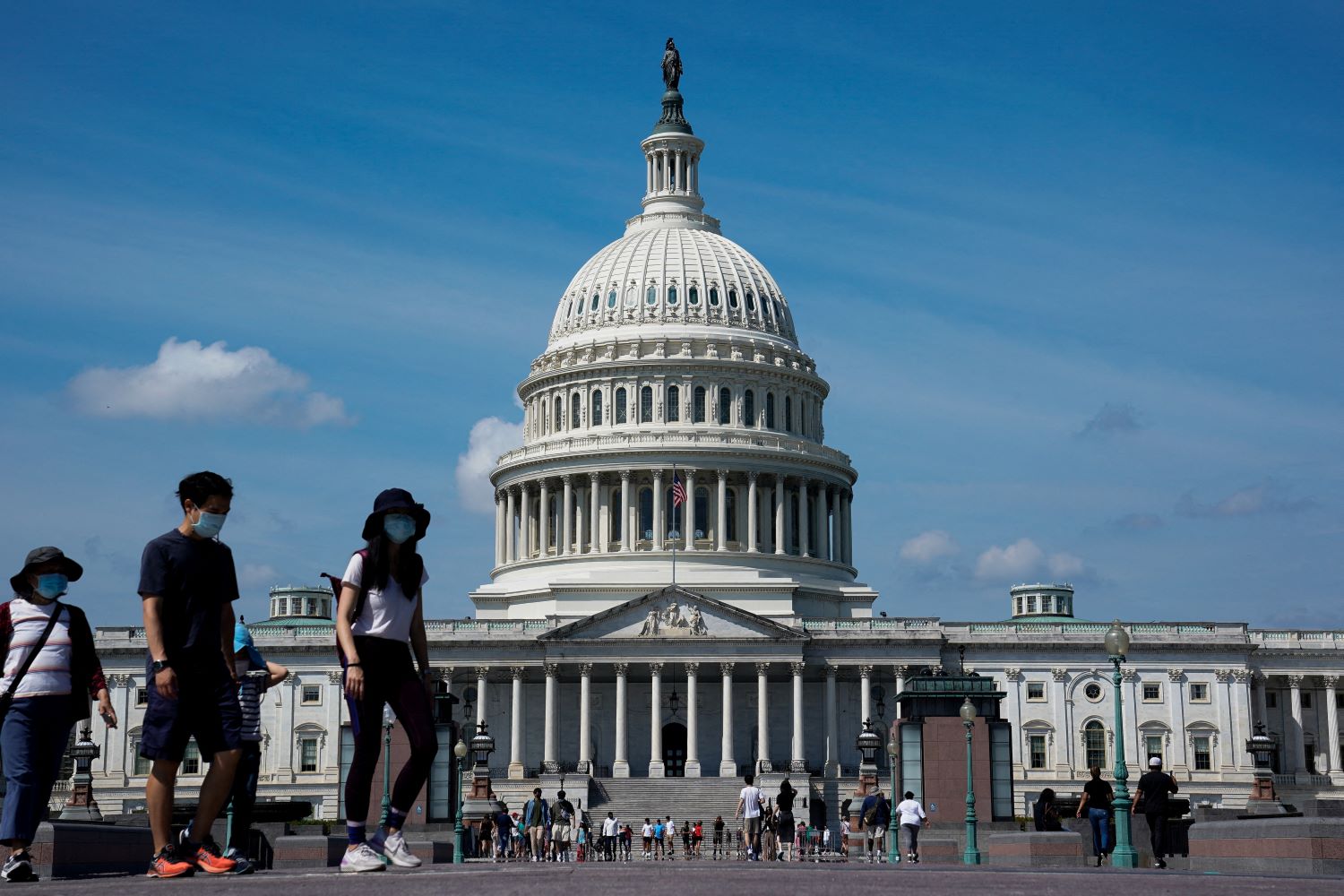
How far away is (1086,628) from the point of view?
116 metres

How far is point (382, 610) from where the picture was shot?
64.5ft

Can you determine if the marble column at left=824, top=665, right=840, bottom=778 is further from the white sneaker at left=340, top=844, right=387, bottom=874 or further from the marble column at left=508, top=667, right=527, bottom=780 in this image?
the white sneaker at left=340, top=844, right=387, bottom=874

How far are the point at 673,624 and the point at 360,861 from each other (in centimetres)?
9019

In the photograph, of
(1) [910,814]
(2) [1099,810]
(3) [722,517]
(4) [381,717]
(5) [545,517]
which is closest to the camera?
(4) [381,717]

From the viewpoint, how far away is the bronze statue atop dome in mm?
146250

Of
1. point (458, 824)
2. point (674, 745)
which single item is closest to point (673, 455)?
point (674, 745)

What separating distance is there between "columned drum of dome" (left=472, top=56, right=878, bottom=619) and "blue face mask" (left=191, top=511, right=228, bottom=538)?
96505 mm

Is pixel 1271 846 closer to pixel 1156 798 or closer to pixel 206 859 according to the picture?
pixel 1156 798

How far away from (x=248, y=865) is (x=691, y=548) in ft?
328

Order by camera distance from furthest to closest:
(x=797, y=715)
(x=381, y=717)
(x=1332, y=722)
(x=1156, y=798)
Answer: (x=1332, y=722) → (x=797, y=715) → (x=1156, y=798) → (x=381, y=717)

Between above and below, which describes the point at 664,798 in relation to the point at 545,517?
below

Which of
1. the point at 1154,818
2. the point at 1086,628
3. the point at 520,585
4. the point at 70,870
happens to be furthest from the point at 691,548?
the point at 70,870

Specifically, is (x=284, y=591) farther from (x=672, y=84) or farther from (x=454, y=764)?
(x=454, y=764)

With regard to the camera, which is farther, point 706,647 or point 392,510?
point 706,647
